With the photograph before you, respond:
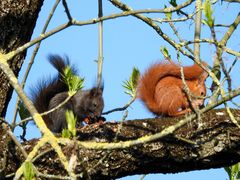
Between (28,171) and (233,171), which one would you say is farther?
(233,171)

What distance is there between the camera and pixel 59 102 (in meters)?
6.12

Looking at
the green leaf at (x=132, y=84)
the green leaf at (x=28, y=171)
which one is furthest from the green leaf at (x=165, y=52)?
the green leaf at (x=28, y=171)

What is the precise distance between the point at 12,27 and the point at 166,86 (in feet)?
8.06

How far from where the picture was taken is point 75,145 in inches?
83.3

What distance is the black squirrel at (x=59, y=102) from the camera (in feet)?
20.0

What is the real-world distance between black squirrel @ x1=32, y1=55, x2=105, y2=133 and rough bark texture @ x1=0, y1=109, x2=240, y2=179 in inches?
92.9

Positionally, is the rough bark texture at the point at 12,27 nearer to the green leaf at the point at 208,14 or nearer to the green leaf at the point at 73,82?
the green leaf at the point at 73,82

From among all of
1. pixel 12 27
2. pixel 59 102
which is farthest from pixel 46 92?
pixel 12 27

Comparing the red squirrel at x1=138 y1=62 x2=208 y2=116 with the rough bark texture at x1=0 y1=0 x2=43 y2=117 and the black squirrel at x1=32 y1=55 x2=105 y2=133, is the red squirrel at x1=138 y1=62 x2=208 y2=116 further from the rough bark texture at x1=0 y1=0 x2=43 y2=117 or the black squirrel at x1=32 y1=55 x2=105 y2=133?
the rough bark texture at x1=0 y1=0 x2=43 y2=117

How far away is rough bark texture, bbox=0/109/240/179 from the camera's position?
3.16 metres

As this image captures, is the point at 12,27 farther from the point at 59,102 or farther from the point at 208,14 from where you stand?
the point at 59,102

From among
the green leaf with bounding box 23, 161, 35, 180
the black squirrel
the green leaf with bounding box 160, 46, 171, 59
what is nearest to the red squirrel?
the black squirrel

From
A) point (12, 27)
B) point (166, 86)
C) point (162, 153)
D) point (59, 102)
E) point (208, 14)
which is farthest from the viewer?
point (59, 102)

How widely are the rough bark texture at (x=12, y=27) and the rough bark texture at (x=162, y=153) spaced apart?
279 millimetres
